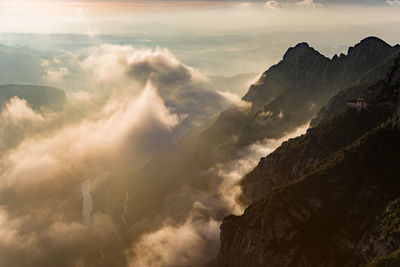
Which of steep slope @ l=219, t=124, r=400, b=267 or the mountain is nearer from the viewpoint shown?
the mountain

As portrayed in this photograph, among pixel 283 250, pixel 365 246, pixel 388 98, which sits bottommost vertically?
pixel 365 246

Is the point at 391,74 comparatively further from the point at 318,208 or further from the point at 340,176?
the point at 318,208

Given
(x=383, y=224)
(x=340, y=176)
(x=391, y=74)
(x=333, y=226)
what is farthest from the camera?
(x=391, y=74)

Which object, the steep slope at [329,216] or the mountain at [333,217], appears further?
the steep slope at [329,216]

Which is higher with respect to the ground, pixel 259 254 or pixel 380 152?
pixel 380 152

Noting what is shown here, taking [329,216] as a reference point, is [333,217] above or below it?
below

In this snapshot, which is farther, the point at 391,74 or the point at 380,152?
the point at 391,74

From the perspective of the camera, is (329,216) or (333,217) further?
(329,216)

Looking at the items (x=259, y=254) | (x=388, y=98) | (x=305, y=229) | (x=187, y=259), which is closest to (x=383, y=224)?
(x=305, y=229)

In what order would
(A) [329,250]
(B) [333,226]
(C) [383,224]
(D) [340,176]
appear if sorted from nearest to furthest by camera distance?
(C) [383,224] → (A) [329,250] → (B) [333,226] → (D) [340,176]

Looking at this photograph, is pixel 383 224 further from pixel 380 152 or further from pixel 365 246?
pixel 380 152
